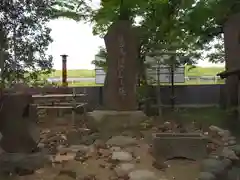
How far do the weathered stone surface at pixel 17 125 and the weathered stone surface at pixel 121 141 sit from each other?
1.47 m

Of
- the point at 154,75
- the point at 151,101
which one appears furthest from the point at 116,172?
the point at 154,75

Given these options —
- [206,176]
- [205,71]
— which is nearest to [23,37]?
[206,176]

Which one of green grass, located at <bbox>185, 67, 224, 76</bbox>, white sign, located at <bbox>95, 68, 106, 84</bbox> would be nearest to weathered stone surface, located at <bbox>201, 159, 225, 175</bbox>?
white sign, located at <bbox>95, 68, 106, 84</bbox>

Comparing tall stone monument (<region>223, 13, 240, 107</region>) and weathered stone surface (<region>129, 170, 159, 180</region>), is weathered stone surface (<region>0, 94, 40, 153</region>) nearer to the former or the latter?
weathered stone surface (<region>129, 170, 159, 180</region>)

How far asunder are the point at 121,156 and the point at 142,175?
0.81 meters

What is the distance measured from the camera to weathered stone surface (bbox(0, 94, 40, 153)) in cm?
453

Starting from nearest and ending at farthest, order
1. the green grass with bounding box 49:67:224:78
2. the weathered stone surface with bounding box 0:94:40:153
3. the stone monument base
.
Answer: the weathered stone surface with bounding box 0:94:40:153 < the stone monument base < the green grass with bounding box 49:67:224:78

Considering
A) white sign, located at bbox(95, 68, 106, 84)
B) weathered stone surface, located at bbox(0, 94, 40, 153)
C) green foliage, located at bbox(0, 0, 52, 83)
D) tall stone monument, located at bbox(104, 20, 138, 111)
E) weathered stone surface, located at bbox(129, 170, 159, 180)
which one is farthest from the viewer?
white sign, located at bbox(95, 68, 106, 84)

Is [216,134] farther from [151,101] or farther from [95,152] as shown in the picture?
[151,101]

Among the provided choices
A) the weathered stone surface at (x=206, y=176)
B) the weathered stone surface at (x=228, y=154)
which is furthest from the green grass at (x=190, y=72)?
the weathered stone surface at (x=206, y=176)

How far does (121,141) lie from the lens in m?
5.74

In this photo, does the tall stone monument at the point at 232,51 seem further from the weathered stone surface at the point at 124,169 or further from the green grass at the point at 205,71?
the weathered stone surface at the point at 124,169

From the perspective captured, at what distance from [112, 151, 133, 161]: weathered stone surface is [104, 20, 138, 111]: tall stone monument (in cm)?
180

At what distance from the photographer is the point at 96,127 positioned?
6367mm
